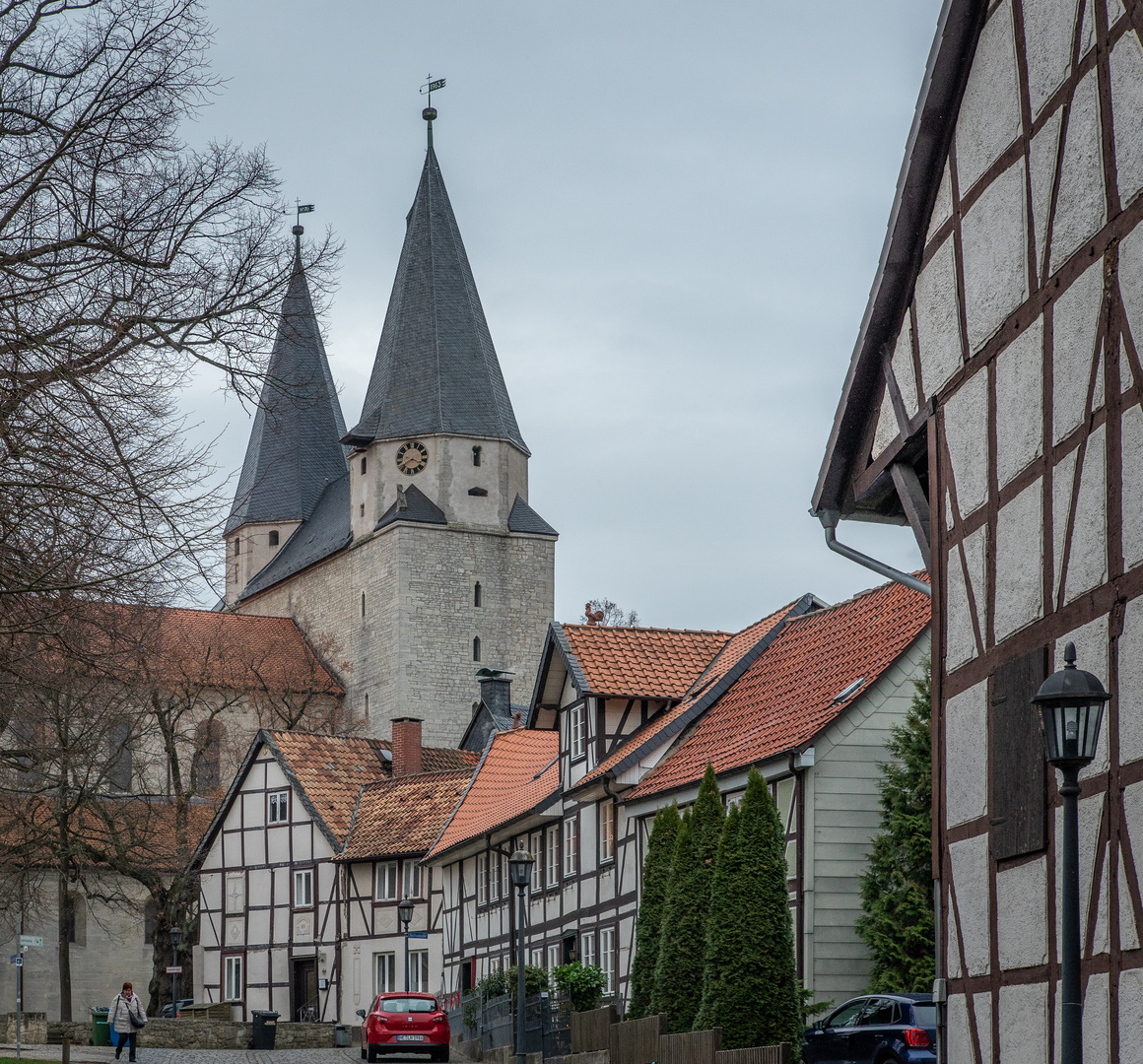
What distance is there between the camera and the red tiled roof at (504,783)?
3391 cm

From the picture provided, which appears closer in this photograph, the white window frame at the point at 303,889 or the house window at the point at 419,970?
the house window at the point at 419,970

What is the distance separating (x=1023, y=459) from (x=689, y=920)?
1094cm

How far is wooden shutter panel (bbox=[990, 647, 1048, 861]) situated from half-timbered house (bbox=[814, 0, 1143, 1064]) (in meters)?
0.02

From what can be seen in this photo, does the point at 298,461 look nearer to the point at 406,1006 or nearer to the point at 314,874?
the point at 314,874

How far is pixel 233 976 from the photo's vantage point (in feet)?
157

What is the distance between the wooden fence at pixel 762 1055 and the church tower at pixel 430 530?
59385 millimetres

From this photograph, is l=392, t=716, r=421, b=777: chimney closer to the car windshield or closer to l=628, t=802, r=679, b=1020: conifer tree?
the car windshield

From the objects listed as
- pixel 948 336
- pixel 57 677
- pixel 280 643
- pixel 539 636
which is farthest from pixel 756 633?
pixel 280 643

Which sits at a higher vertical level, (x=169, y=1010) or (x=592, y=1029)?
(x=592, y=1029)

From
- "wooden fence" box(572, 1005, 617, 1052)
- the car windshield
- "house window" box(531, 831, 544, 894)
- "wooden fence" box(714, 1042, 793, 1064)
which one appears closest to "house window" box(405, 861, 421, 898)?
"house window" box(531, 831, 544, 894)

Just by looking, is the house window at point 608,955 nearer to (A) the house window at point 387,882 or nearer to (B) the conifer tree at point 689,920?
(B) the conifer tree at point 689,920

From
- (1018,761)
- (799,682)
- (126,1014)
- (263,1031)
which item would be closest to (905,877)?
(799,682)

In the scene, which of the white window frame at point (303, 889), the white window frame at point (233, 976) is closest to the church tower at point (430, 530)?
the white window frame at point (233, 976)

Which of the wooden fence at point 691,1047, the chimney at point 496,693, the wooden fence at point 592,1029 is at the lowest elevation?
the wooden fence at point 592,1029
